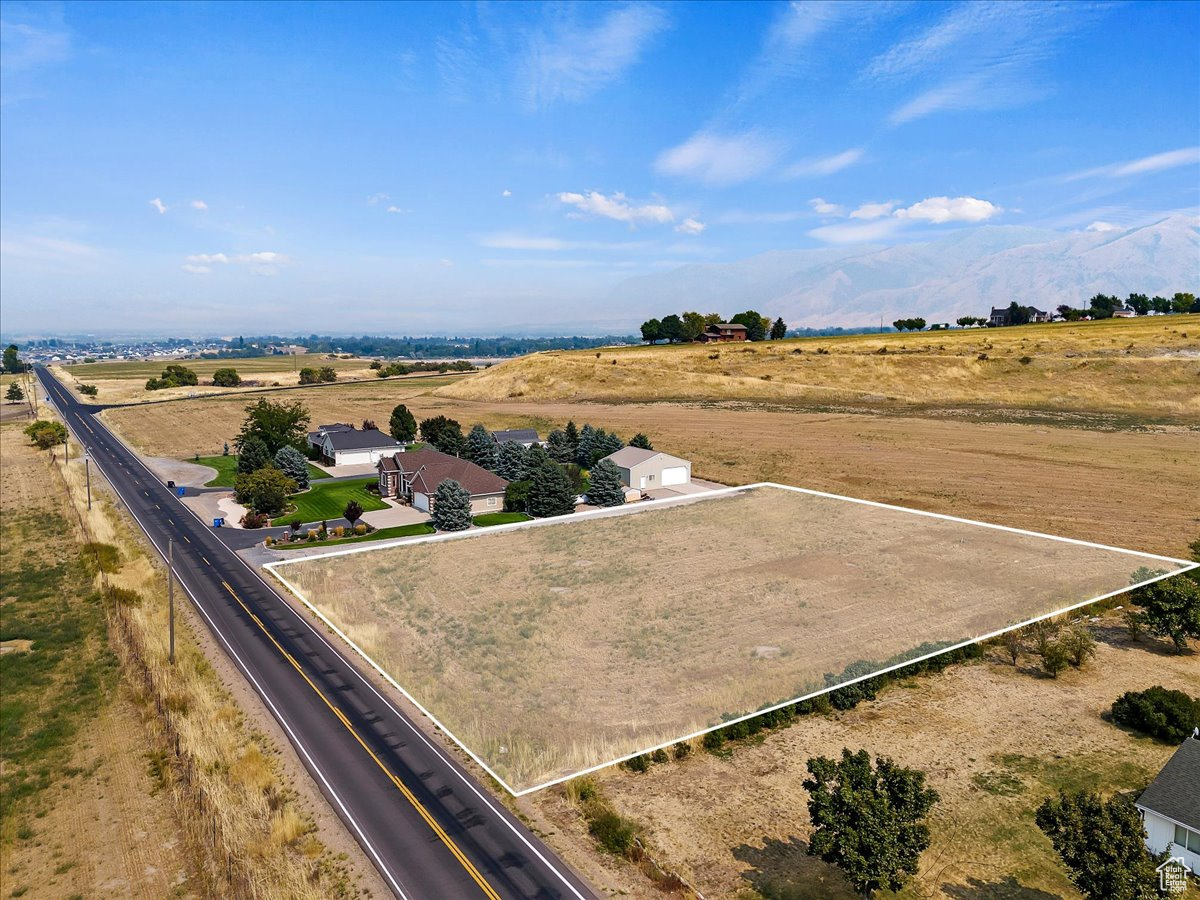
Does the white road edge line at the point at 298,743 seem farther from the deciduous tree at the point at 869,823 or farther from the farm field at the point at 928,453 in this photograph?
the farm field at the point at 928,453

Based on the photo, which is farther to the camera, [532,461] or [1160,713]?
[532,461]

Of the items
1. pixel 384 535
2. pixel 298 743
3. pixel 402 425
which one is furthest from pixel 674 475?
pixel 298 743

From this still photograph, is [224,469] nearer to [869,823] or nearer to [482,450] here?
[482,450]

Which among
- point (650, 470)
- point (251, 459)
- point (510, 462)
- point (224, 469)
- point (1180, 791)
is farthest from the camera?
point (224, 469)

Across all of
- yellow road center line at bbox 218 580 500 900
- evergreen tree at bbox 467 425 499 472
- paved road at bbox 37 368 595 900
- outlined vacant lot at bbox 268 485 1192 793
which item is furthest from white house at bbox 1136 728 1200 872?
evergreen tree at bbox 467 425 499 472

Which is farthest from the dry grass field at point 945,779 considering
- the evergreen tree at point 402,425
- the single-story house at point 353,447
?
the evergreen tree at point 402,425

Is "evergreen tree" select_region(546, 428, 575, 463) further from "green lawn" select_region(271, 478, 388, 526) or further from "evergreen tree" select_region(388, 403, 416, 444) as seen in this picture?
"evergreen tree" select_region(388, 403, 416, 444)
